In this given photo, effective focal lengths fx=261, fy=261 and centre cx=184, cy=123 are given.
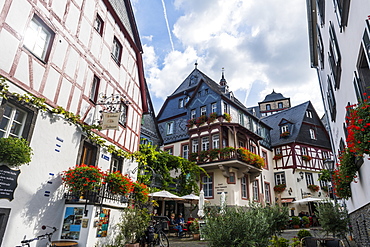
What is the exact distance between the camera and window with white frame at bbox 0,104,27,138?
6129mm

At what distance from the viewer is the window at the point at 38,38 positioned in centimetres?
710

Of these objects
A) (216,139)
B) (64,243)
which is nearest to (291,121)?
(216,139)

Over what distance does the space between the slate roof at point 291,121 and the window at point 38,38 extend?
77.0ft

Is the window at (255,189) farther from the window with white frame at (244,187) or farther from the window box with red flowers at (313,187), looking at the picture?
the window box with red flowers at (313,187)

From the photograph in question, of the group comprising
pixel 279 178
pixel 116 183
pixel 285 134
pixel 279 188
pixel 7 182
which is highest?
pixel 285 134

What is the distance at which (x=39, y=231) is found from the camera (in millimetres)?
6750

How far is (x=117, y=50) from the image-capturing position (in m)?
12.3


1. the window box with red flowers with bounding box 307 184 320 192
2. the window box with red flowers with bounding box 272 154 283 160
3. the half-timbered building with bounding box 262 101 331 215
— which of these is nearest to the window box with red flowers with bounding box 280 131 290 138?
the half-timbered building with bounding box 262 101 331 215

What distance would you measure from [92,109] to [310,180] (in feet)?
73.4

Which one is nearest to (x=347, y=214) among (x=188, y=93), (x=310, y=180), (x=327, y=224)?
(x=327, y=224)

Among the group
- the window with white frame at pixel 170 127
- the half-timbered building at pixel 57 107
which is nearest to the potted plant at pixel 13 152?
the half-timbered building at pixel 57 107

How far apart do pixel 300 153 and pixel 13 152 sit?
81.8 feet

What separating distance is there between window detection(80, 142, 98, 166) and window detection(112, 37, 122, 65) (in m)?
4.33

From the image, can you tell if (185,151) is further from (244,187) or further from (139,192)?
(139,192)
